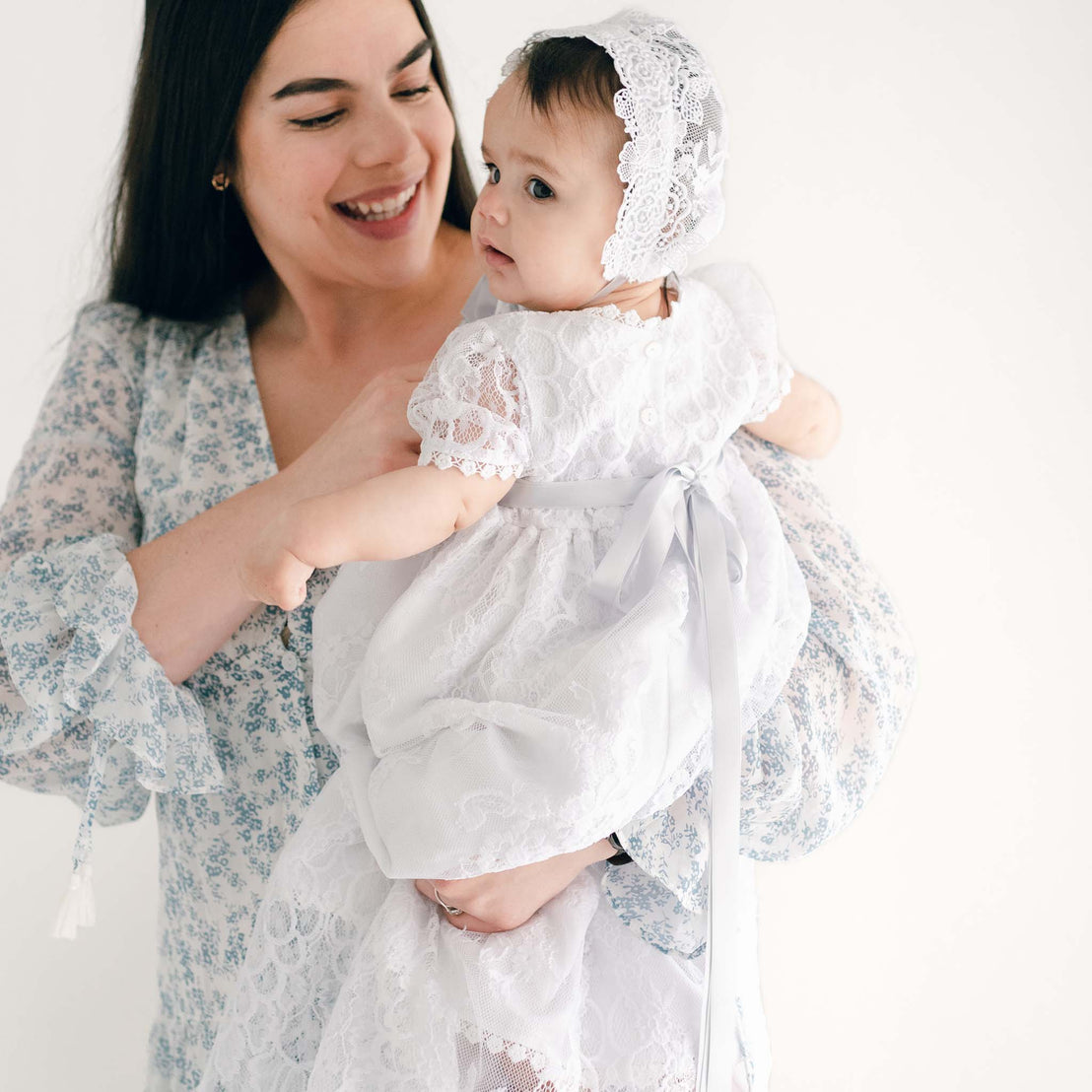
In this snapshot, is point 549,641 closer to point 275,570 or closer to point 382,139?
point 275,570

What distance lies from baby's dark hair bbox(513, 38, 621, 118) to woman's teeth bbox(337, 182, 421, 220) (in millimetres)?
466

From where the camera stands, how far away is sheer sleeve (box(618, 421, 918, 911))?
107 cm

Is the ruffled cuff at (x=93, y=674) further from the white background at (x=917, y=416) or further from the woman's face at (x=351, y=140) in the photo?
the white background at (x=917, y=416)

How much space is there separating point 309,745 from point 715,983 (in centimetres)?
52

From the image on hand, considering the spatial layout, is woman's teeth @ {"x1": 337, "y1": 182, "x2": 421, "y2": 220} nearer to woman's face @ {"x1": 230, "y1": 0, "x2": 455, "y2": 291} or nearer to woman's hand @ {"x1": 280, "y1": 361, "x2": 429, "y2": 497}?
woman's face @ {"x1": 230, "y1": 0, "x2": 455, "y2": 291}

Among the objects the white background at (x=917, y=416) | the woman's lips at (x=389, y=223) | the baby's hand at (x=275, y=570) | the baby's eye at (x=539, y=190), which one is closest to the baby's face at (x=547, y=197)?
the baby's eye at (x=539, y=190)

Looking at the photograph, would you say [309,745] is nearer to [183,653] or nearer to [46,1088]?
[183,653]

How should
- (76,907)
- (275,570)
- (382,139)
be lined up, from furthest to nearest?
(382,139), (76,907), (275,570)

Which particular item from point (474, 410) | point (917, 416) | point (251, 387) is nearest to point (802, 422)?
point (474, 410)

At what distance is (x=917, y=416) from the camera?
1.99 meters

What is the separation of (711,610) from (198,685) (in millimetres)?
A: 668

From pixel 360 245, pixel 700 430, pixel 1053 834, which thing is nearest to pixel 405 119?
pixel 360 245

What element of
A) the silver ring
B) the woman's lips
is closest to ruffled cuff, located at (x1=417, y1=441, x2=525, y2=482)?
the silver ring

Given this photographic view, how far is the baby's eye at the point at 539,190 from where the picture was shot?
3.28 feet
